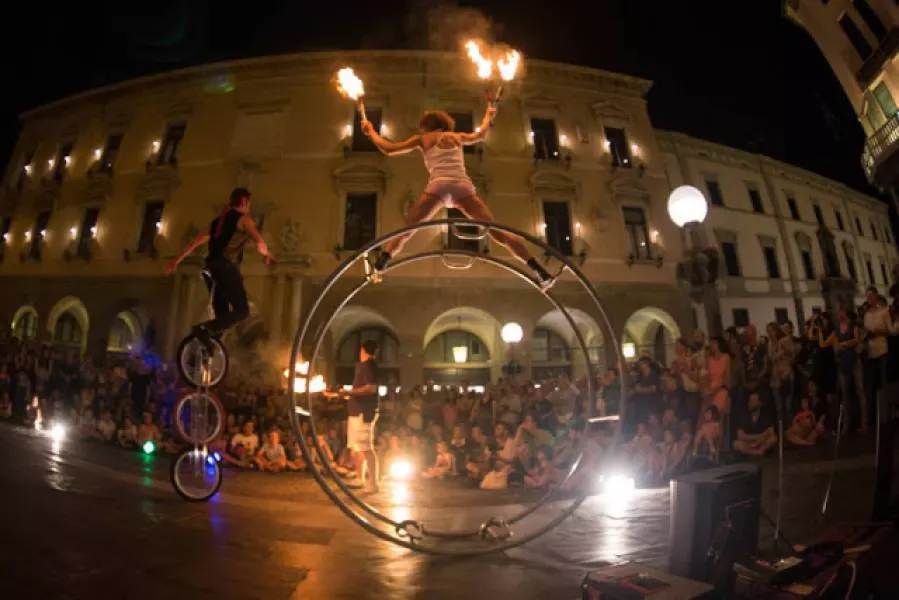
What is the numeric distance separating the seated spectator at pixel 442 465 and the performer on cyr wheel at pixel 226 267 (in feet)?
16.2

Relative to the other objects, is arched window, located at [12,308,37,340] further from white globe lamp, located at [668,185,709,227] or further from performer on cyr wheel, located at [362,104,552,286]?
white globe lamp, located at [668,185,709,227]

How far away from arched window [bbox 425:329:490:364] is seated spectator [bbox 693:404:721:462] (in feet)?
40.0

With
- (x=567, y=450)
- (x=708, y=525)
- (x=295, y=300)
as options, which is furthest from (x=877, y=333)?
(x=295, y=300)

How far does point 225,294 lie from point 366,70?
16.7 meters

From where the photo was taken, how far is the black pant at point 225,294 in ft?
14.0

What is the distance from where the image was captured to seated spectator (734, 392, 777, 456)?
20.0 feet

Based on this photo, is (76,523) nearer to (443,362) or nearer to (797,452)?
(797,452)

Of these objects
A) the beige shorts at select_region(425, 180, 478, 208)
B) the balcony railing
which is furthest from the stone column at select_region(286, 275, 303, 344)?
the balcony railing

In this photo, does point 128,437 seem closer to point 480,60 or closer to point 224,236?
point 224,236

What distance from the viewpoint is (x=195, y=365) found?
4.80 metres

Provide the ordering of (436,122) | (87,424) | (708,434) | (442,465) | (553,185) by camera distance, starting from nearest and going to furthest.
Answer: (436,122) < (708,434) < (442,465) < (87,424) < (553,185)

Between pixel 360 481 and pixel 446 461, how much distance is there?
2.00 meters

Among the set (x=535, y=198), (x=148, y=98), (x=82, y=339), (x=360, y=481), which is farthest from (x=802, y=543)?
(x=148, y=98)

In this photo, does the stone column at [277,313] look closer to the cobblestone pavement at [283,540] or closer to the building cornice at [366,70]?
the building cornice at [366,70]
